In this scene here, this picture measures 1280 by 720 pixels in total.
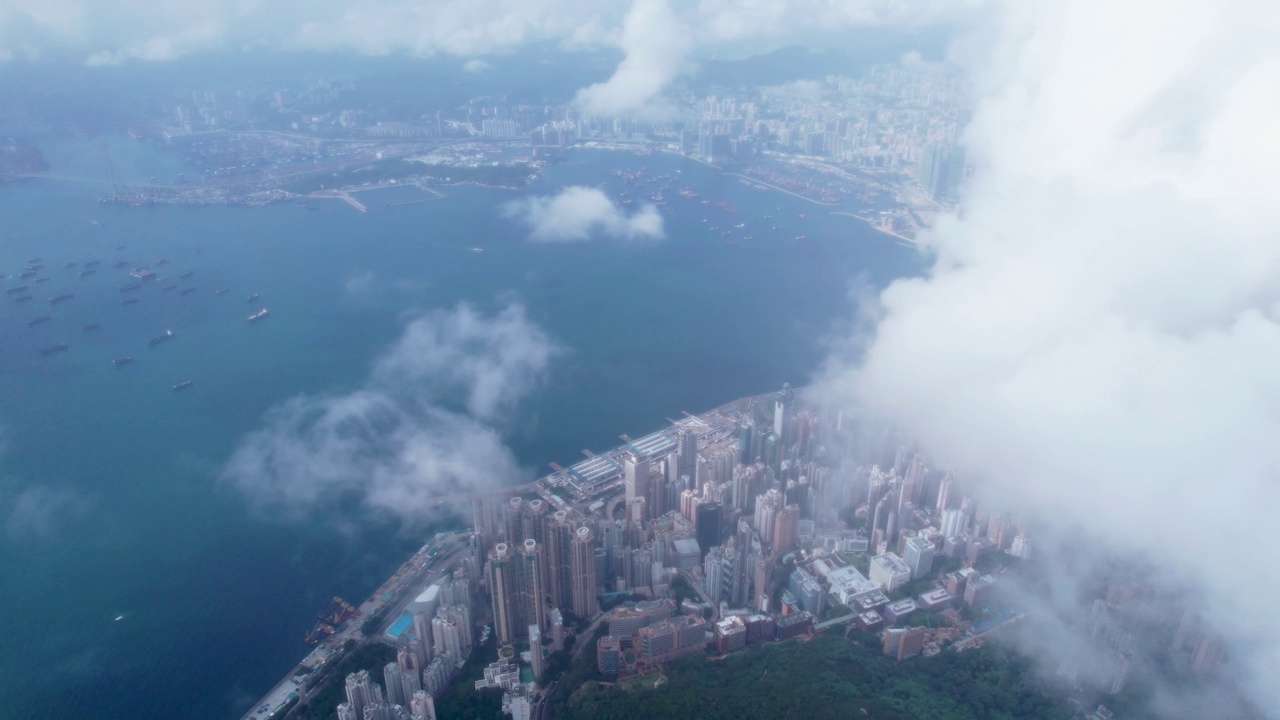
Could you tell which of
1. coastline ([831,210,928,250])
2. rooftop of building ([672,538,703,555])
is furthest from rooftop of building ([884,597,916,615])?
coastline ([831,210,928,250])

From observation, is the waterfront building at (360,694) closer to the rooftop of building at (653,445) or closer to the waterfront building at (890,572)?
the rooftop of building at (653,445)

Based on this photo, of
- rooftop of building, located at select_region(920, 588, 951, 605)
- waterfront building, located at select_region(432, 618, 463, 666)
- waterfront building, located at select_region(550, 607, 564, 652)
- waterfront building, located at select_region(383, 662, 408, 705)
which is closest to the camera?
waterfront building, located at select_region(383, 662, 408, 705)

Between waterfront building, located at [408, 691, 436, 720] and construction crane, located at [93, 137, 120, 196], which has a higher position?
construction crane, located at [93, 137, 120, 196]

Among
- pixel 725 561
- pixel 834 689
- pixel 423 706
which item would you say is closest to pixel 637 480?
pixel 725 561

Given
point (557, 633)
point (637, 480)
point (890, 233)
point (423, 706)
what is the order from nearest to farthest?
point (423, 706) → point (557, 633) → point (637, 480) → point (890, 233)

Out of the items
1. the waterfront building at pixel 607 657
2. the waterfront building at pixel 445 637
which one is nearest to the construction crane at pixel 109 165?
the waterfront building at pixel 445 637

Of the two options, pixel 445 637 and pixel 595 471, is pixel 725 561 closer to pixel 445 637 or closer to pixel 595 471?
pixel 595 471

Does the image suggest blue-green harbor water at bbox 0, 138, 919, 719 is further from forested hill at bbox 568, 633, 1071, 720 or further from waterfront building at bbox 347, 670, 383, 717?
forested hill at bbox 568, 633, 1071, 720

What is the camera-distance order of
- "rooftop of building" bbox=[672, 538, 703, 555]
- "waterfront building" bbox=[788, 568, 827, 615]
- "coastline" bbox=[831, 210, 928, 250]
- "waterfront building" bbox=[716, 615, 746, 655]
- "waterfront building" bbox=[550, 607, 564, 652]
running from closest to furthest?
1. "waterfront building" bbox=[716, 615, 746, 655]
2. "waterfront building" bbox=[550, 607, 564, 652]
3. "waterfront building" bbox=[788, 568, 827, 615]
4. "rooftop of building" bbox=[672, 538, 703, 555]
5. "coastline" bbox=[831, 210, 928, 250]
